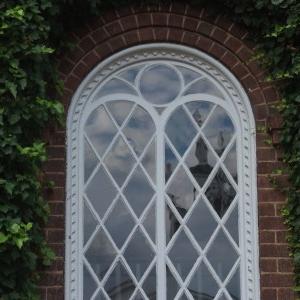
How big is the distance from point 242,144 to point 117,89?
4.02 ft

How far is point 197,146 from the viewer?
6730 mm

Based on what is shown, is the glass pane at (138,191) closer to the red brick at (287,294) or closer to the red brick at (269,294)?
the red brick at (269,294)

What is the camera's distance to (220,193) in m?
6.62

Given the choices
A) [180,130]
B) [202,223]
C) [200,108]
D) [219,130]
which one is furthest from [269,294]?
[200,108]

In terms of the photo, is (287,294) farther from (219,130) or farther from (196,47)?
(196,47)

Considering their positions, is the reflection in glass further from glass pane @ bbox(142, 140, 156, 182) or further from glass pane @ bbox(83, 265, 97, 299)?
glass pane @ bbox(83, 265, 97, 299)

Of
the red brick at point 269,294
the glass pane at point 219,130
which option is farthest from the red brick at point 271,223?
the glass pane at point 219,130

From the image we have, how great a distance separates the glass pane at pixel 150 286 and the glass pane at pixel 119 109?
1.40 meters

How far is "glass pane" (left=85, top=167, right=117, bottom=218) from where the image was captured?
21.6 ft

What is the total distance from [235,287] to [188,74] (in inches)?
76.3

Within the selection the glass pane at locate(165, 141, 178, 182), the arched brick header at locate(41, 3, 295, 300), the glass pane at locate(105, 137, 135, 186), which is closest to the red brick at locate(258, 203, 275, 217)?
the arched brick header at locate(41, 3, 295, 300)

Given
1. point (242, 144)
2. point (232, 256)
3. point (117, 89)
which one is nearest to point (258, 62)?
point (242, 144)

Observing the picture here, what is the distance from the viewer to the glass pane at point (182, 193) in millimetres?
6582

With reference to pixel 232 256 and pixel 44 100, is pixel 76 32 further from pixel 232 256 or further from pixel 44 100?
pixel 232 256
